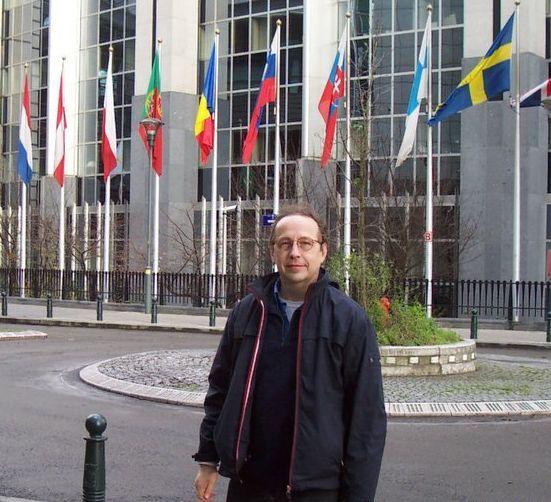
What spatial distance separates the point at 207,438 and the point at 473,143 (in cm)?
3137

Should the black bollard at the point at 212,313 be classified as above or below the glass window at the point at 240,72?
below

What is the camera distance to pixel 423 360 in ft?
41.8

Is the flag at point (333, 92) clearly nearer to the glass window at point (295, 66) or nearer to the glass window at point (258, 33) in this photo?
the glass window at point (295, 66)

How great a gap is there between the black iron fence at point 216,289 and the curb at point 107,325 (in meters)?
3.78

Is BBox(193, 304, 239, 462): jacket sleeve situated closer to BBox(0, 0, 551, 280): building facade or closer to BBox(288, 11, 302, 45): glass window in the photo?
BBox(0, 0, 551, 280): building facade

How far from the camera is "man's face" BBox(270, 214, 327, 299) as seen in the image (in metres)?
3.44

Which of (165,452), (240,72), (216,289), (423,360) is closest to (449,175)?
(216,289)

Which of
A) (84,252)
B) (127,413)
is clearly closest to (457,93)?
(127,413)

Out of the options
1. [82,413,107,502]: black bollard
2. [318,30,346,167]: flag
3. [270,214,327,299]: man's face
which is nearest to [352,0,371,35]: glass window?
[318,30,346,167]: flag

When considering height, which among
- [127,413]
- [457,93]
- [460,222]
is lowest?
[127,413]

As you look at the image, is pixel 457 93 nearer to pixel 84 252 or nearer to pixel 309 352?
pixel 309 352

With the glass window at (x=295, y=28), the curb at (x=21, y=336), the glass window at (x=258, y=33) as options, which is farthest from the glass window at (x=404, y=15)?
the curb at (x=21, y=336)

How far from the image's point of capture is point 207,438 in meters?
3.59

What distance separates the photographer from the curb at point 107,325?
77.6 feet
